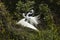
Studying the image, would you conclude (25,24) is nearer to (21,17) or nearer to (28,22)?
(28,22)

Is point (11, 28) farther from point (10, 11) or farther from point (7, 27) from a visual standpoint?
point (10, 11)

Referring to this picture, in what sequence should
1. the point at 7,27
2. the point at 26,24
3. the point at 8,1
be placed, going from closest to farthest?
the point at 7,27 < the point at 26,24 < the point at 8,1

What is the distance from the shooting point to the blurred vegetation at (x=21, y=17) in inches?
187

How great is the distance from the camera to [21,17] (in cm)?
526

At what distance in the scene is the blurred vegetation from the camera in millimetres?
4742

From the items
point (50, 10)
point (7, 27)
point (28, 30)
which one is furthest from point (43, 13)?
point (7, 27)

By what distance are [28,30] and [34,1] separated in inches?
26.5

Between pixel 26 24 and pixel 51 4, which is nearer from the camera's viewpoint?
pixel 26 24

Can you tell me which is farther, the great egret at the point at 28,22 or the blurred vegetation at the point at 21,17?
the great egret at the point at 28,22

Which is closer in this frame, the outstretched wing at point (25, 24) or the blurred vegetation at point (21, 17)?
the blurred vegetation at point (21, 17)

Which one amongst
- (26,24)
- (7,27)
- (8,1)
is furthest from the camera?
(8,1)

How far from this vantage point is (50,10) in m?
5.40

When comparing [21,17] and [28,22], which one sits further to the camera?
[21,17]

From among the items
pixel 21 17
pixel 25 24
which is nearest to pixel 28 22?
pixel 25 24
